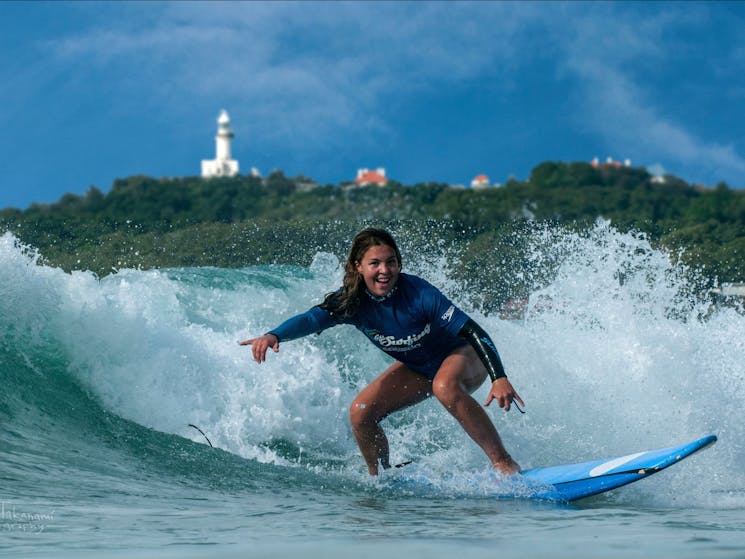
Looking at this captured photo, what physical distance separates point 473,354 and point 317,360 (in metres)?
3.29

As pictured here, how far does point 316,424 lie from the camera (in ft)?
27.9

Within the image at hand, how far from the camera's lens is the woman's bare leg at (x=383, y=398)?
6281 millimetres

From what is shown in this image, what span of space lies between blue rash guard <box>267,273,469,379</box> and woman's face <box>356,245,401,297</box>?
0.34ft

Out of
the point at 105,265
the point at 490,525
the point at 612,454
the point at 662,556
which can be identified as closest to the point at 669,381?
the point at 612,454

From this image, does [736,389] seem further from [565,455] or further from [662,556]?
[662,556]

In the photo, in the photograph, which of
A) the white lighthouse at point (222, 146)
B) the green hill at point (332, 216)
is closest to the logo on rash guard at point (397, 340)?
the green hill at point (332, 216)

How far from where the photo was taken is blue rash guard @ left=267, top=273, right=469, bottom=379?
5988 millimetres

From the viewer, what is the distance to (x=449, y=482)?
613 cm

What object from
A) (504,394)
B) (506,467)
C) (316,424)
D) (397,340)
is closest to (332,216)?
(316,424)

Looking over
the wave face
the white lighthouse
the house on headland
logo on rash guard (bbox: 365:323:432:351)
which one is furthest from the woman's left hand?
the white lighthouse

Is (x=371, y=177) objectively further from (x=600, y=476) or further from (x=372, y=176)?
(x=600, y=476)

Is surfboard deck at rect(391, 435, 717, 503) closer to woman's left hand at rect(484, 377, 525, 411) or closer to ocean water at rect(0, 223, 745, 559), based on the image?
ocean water at rect(0, 223, 745, 559)

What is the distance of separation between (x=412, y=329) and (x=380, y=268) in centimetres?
39

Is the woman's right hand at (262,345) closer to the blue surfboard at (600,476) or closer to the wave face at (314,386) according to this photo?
the wave face at (314,386)
